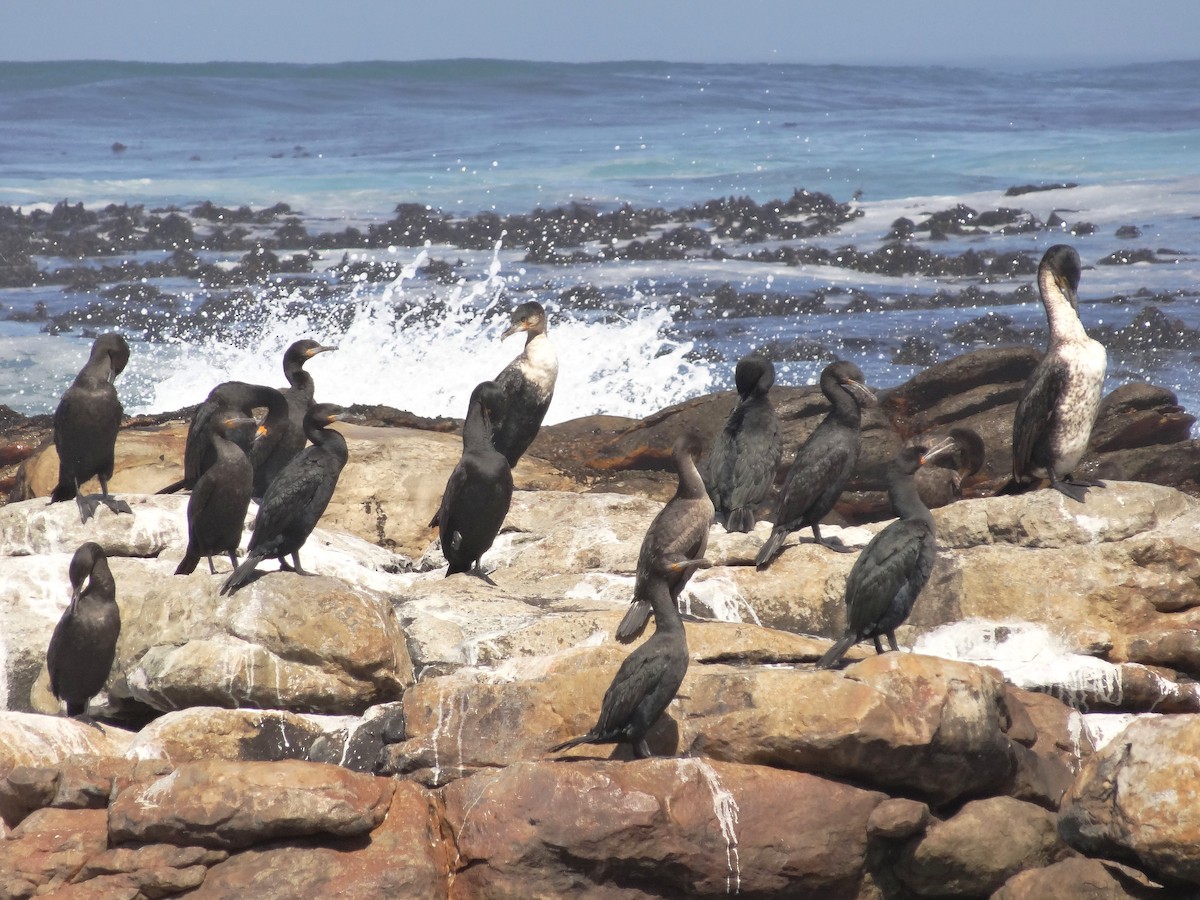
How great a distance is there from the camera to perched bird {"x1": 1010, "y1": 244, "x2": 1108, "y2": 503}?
28.1 ft

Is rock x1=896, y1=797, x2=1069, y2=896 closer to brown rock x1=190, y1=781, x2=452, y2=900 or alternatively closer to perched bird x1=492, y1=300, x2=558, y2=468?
brown rock x1=190, y1=781, x2=452, y2=900

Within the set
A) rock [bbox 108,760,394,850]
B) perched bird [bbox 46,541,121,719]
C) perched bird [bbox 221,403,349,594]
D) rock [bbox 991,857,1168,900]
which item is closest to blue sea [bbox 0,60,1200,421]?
perched bird [bbox 221,403,349,594]

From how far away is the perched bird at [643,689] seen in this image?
A: 628cm

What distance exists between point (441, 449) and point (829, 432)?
355 cm

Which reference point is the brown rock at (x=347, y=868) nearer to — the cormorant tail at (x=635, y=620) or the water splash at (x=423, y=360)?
the cormorant tail at (x=635, y=620)

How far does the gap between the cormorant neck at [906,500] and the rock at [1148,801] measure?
1.47 metres

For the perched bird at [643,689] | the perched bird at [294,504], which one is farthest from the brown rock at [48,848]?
the perched bird at [643,689]

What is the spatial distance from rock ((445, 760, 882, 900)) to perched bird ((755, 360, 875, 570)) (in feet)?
6.61

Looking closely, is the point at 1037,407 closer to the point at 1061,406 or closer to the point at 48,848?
the point at 1061,406

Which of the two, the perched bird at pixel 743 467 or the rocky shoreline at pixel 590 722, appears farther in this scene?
the perched bird at pixel 743 467

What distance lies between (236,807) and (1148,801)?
358 centimetres

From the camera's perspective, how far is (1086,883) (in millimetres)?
6109

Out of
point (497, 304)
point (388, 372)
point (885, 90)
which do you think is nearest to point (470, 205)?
point (497, 304)

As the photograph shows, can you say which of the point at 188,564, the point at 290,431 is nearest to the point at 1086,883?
the point at 188,564
